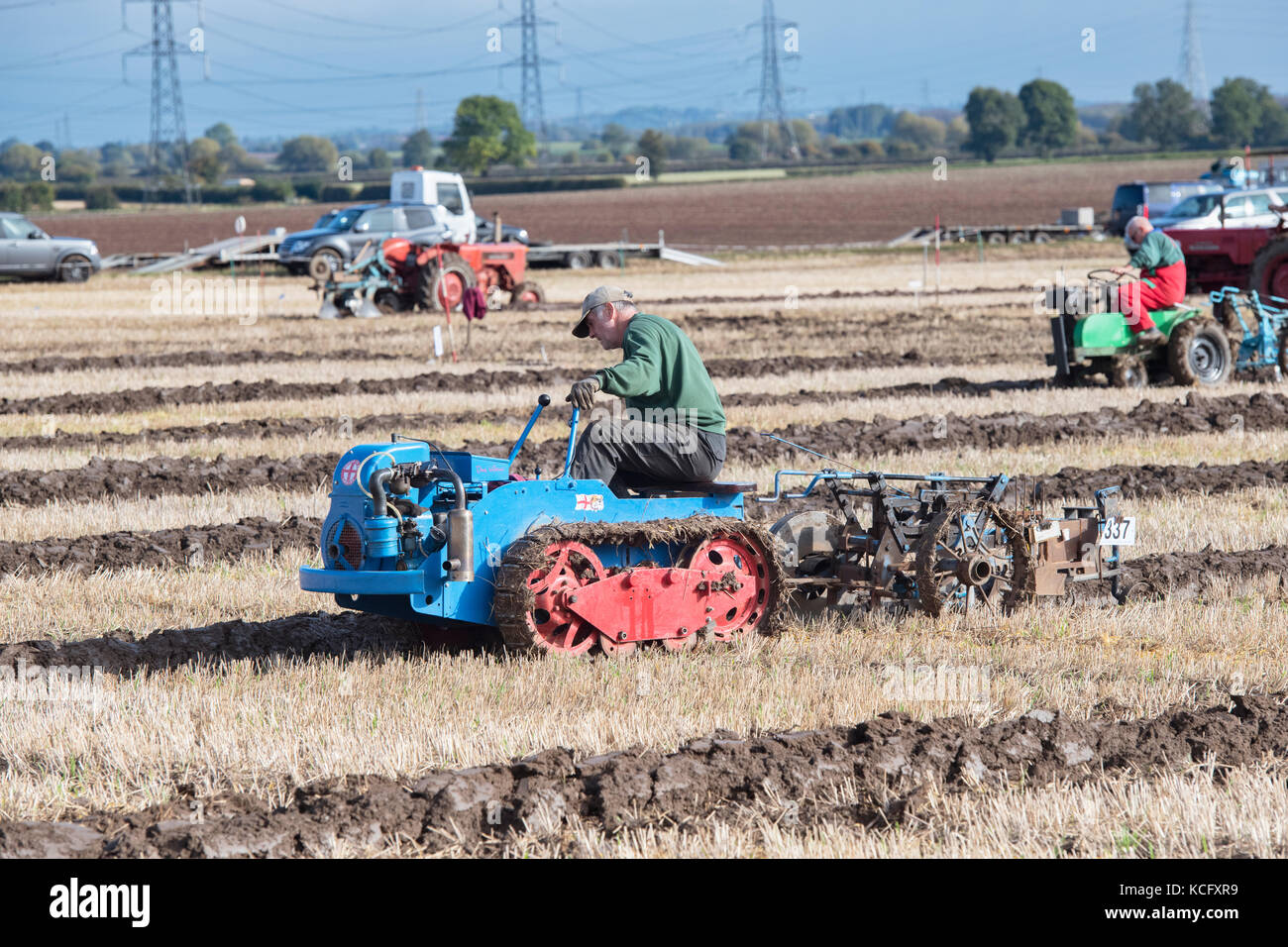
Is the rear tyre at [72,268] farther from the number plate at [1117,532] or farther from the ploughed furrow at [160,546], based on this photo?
the number plate at [1117,532]

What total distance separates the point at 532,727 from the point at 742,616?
175cm

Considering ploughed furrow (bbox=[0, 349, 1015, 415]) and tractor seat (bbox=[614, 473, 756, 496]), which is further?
ploughed furrow (bbox=[0, 349, 1015, 415])

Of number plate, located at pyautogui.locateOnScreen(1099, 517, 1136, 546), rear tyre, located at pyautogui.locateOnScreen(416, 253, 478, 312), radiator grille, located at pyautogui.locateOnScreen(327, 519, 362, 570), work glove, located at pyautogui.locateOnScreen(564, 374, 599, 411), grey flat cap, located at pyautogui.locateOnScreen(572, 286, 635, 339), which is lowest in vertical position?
number plate, located at pyautogui.locateOnScreen(1099, 517, 1136, 546)

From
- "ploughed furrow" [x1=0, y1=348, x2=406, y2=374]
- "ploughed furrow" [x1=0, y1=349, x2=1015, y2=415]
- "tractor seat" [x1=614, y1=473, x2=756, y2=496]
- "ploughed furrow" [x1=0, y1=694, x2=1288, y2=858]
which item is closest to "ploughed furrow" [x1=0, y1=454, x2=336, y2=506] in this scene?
"ploughed furrow" [x1=0, y1=349, x2=1015, y2=415]

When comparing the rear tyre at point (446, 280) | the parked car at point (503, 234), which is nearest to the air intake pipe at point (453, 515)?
the rear tyre at point (446, 280)

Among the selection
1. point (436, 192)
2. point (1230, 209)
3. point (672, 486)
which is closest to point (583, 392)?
point (672, 486)

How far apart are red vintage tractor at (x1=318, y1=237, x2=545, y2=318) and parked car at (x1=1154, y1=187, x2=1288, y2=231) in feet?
41.4

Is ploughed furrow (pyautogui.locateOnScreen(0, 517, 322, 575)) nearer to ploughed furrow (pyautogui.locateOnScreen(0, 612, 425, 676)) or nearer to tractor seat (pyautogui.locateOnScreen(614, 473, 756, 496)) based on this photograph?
ploughed furrow (pyautogui.locateOnScreen(0, 612, 425, 676))

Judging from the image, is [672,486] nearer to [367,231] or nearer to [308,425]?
[308,425]

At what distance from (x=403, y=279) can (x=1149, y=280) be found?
1522 centimetres

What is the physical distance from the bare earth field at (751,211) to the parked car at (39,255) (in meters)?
7.95

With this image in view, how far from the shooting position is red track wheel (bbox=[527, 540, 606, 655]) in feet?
22.6

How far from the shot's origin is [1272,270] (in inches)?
786
